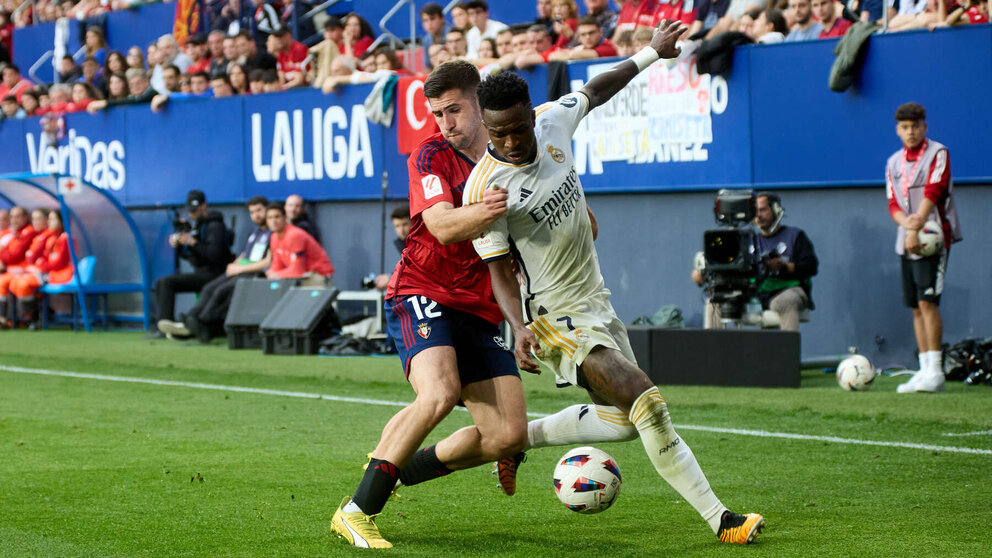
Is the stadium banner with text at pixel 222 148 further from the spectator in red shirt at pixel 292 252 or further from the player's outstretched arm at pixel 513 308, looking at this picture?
the player's outstretched arm at pixel 513 308

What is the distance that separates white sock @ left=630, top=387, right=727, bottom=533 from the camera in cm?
509

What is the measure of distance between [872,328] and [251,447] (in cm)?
682

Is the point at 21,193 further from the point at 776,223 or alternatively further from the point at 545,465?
the point at 545,465

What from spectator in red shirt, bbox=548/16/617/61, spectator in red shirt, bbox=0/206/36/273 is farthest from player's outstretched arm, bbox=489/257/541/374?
spectator in red shirt, bbox=0/206/36/273

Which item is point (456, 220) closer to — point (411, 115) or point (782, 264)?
point (782, 264)

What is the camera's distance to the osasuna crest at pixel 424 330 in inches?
211

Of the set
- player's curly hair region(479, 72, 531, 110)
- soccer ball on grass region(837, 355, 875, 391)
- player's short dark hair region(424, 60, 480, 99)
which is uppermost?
player's short dark hair region(424, 60, 480, 99)

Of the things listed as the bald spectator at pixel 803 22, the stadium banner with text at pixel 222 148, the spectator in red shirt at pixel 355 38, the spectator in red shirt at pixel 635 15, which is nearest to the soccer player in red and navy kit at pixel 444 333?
the bald spectator at pixel 803 22

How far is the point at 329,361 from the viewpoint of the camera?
14.0 metres

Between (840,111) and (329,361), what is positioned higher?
(840,111)

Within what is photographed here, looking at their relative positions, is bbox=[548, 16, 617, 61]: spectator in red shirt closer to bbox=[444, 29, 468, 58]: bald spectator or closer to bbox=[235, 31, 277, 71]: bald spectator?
bbox=[444, 29, 468, 58]: bald spectator

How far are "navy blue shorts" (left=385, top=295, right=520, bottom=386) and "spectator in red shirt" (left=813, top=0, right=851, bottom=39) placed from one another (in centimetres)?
838

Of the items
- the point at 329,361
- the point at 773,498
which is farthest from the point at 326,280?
the point at 773,498

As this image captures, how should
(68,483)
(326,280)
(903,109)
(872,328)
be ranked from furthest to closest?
1. (326,280)
2. (872,328)
3. (903,109)
4. (68,483)
